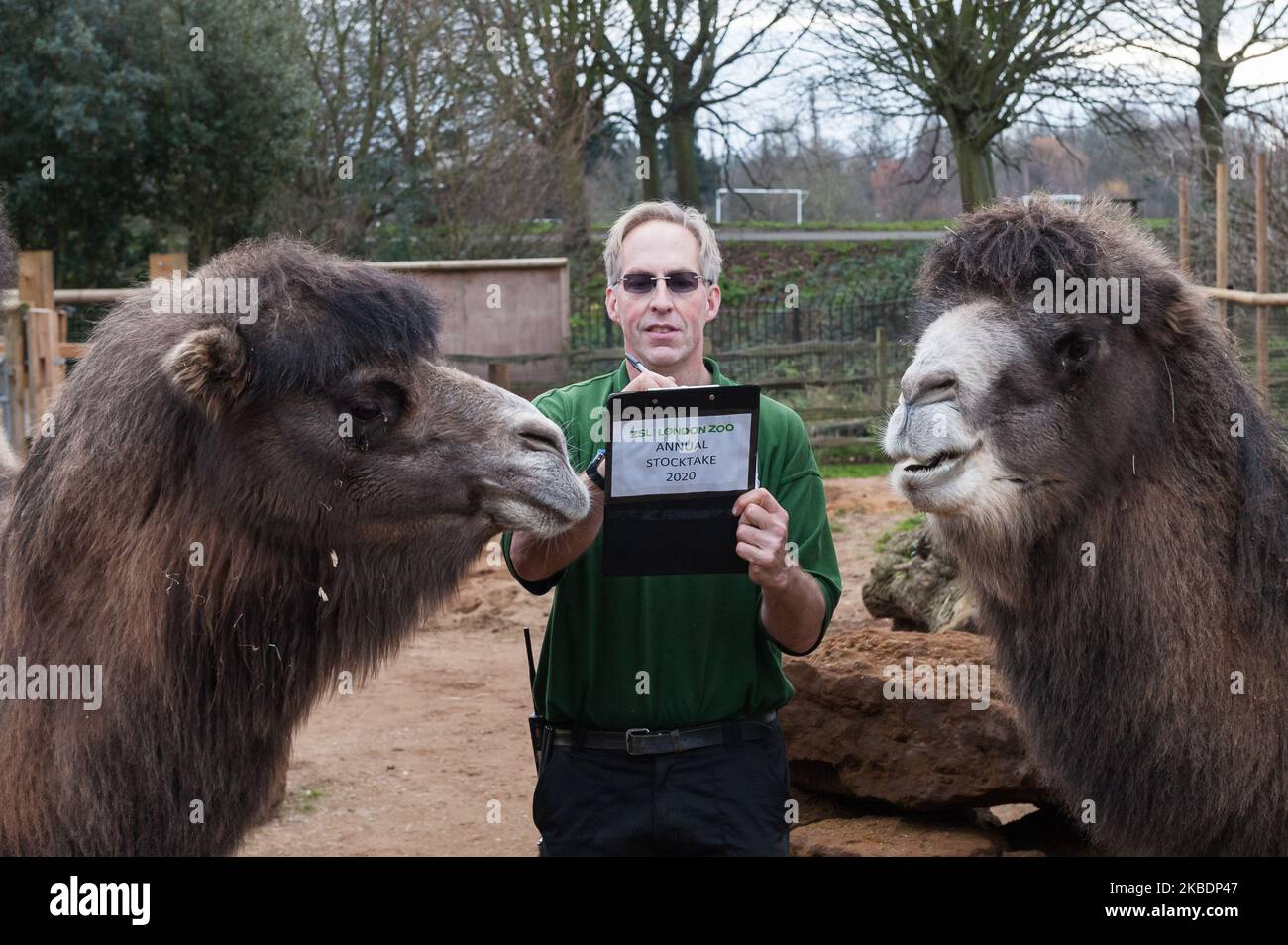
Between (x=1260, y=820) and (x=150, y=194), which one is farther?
(x=150, y=194)

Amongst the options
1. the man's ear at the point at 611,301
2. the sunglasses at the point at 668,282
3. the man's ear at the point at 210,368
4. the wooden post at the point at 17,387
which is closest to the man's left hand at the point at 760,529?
the sunglasses at the point at 668,282

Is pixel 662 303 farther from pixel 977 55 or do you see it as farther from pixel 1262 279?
pixel 977 55

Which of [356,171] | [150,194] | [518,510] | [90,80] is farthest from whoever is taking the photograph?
[356,171]

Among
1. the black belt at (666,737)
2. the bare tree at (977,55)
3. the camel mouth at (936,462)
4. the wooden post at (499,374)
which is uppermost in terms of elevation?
the bare tree at (977,55)

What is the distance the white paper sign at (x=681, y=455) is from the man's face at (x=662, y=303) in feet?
1.61

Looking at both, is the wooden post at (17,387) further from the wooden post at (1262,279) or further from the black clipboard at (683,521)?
the wooden post at (1262,279)

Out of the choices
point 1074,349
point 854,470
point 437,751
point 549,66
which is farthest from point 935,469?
point 549,66

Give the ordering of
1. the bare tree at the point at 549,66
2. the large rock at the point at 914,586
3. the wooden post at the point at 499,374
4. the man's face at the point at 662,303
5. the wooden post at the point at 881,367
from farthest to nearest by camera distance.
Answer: the bare tree at the point at 549,66 < the wooden post at the point at 881,367 < the wooden post at the point at 499,374 < the large rock at the point at 914,586 < the man's face at the point at 662,303

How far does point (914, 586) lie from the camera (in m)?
7.10

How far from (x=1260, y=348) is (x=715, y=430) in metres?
6.99

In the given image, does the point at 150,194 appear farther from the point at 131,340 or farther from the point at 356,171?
the point at 131,340

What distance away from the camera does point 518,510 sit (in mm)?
2924

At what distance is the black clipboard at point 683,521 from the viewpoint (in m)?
3.14
